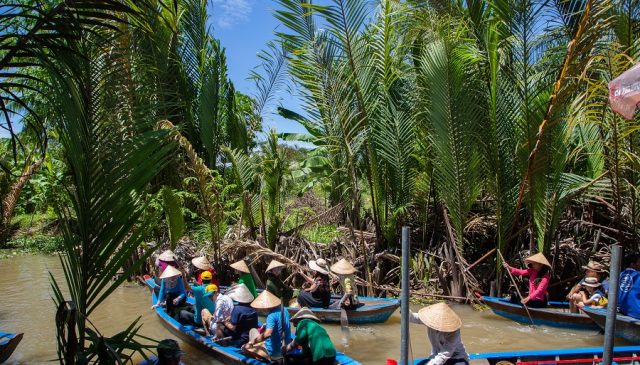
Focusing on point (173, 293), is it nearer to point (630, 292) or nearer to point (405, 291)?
point (405, 291)

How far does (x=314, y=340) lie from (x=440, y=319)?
1.48 meters

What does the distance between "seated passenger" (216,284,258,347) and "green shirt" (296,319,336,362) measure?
1326 millimetres

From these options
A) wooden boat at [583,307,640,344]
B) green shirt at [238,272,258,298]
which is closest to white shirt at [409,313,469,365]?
wooden boat at [583,307,640,344]

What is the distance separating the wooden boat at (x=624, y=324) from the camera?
7.28m

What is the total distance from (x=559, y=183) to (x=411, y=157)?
10.6 feet

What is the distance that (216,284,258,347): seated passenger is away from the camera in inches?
263

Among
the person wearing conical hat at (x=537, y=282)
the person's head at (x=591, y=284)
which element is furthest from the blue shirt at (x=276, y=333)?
the person's head at (x=591, y=284)

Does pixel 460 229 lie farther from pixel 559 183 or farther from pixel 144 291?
pixel 144 291

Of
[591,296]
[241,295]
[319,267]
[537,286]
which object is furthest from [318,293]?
[591,296]

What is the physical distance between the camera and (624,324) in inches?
292

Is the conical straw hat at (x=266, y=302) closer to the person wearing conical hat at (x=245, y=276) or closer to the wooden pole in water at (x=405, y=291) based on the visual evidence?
the person wearing conical hat at (x=245, y=276)

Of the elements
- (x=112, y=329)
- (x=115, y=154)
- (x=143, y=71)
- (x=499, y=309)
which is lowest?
(x=112, y=329)

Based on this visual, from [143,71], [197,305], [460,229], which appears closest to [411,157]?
[460,229]

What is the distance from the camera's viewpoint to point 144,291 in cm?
1288
